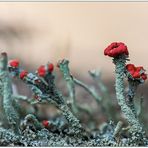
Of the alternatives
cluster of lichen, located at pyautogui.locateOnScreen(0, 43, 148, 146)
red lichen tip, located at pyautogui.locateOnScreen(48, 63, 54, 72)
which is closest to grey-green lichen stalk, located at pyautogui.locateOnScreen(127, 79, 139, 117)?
cluster of lichen, located at pyautogui.locateOnScreen(0, 43, 148, 146)

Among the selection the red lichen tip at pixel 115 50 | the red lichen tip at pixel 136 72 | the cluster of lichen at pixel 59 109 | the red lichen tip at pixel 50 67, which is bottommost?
the cluster of lichen at pixel 59 109

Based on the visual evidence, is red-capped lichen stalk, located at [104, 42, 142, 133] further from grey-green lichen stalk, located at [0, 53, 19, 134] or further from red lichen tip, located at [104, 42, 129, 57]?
grey-green lichen stalk, located at [0, 53, 19, 134]

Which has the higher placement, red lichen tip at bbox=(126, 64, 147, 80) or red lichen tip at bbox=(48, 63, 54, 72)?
red lichen tip at bbox=(48, 63, 54, 72)

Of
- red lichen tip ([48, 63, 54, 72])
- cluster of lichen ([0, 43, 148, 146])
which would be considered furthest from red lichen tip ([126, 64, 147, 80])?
red lichen tip ([48, 63, 54, 72])

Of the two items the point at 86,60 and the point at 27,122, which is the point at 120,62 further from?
the point at 86,60

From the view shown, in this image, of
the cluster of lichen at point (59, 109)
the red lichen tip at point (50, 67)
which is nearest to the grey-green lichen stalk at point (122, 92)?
the cluster of lichen at point (59, 109)

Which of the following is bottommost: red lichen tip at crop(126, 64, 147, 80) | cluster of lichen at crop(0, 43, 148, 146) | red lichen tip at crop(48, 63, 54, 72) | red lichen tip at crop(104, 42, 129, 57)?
cluster of lichen at crop(0, 43, 148, 146)

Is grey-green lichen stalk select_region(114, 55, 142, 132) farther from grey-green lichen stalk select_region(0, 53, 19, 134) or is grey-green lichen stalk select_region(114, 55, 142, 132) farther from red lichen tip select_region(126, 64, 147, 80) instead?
grey-green lichen stalk select_region(0, 53, 19, 134)

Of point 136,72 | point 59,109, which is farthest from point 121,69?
point 59,109

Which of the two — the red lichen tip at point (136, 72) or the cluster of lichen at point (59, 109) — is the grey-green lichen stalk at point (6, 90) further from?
the red lichen tip at point (136, 72)
